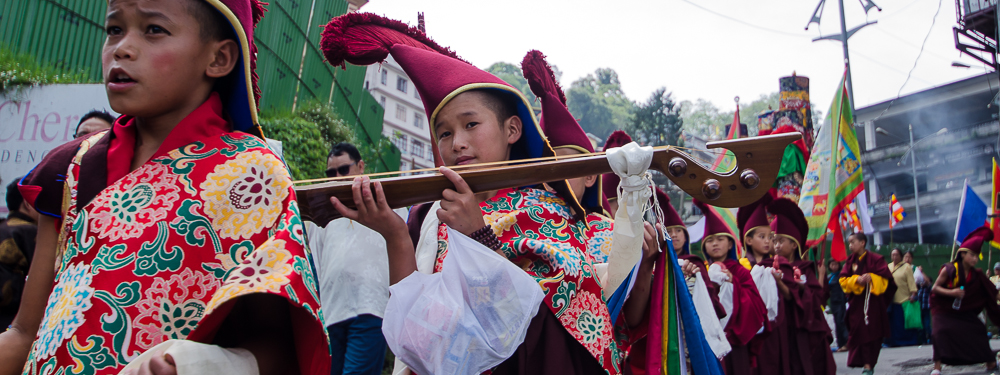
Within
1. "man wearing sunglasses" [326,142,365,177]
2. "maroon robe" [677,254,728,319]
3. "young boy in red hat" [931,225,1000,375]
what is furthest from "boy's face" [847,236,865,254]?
"man wearing sunglasses" [326,142,365,177]

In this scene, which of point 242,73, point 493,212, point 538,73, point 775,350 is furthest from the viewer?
point 775,350

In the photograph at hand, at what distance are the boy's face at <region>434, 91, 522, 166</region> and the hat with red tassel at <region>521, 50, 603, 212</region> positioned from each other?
72 cm

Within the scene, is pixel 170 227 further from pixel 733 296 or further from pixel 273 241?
pixel 733 296

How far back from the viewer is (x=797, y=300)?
331 inches

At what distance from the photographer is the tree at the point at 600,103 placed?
73.1 m

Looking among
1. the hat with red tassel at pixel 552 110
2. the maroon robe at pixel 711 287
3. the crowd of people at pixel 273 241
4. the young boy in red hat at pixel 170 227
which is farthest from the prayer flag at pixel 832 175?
the young boy in red hat at pixel 170 227

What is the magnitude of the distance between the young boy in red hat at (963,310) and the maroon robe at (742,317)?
555 centimetres

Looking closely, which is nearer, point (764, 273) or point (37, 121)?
point (37, 121)

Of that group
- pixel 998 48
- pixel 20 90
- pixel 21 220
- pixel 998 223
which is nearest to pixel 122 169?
pixel 21 220

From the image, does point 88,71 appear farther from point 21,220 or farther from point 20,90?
point 21,220

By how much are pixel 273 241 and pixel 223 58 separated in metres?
0.59

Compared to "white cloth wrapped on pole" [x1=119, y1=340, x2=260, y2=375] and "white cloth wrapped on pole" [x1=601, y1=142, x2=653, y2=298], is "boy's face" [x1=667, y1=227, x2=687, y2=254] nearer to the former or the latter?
"white cloth wrapped on pole" [x1=601, y1=142, x2=653, y2=298]

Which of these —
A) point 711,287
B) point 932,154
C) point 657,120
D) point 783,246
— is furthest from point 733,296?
point 657,120

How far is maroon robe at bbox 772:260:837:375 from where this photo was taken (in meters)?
8.38
